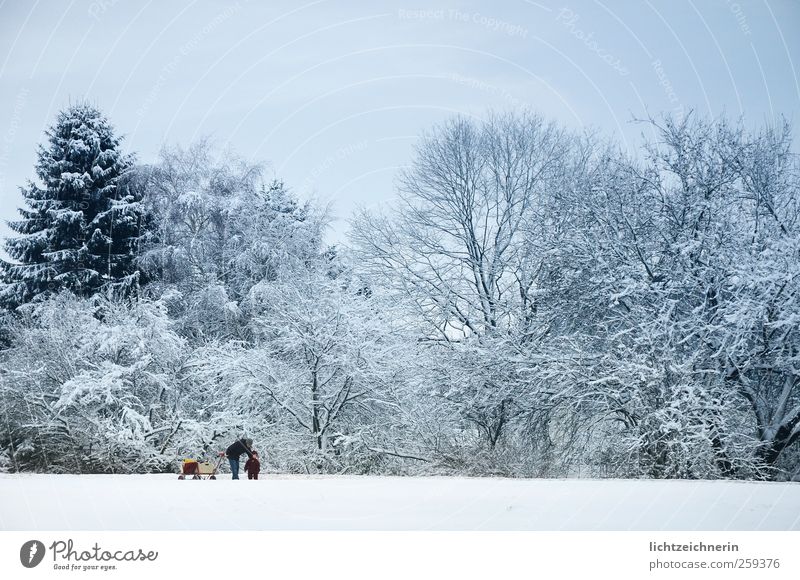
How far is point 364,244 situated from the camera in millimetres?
19203

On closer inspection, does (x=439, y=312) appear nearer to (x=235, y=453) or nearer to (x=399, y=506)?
(x=235, y=453)

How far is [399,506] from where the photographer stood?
347 inches

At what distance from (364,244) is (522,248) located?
11.8ft

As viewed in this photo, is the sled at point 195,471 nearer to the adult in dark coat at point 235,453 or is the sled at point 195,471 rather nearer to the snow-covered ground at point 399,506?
the adult in dark coat at point 235,453

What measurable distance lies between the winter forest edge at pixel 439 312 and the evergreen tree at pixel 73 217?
2.5 inches

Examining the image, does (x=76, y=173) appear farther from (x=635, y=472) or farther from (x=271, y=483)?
(x=635, y=472)

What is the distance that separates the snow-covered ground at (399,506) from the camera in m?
7.66

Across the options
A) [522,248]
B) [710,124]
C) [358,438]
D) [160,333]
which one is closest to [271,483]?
[358,438]

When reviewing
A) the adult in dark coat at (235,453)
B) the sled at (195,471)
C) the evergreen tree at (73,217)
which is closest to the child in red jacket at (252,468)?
the adult in dark coat at (235,453)

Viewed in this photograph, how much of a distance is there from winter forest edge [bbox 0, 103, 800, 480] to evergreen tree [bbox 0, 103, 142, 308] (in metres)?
0.06

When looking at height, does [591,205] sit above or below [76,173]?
below

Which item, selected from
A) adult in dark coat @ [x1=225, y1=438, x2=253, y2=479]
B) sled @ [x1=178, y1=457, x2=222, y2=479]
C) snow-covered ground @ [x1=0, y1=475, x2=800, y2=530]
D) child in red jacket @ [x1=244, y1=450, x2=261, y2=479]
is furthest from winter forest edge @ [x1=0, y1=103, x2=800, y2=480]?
snow-covered ground @ [x1=0, y1=475, x2=800, y2=530]

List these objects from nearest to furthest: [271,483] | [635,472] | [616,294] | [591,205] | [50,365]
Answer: [271,483]
[635,472]
[616,294]
[591,205]
[50,365]

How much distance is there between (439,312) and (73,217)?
7.91 meters
